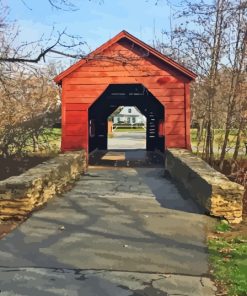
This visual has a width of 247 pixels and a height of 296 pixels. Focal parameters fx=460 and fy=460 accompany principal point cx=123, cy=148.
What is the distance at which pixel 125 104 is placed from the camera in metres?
24.5

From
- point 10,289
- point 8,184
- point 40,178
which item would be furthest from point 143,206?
point 10,289

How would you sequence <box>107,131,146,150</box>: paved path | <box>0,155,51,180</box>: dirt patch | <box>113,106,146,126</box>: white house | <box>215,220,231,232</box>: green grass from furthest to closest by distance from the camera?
1. <box>113,106,146,126</box>: white house
2. <box>107,131,146,150</box>: paved path
3. <box>0,155,51,180</box>: dirt patch
4. <box>215,220,231,232</box>: green grass

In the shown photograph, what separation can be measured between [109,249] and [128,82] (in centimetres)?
1015

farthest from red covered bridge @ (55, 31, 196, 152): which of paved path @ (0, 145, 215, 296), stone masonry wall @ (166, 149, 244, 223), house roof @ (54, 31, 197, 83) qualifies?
paved path @ (0, 145, 215, 296)

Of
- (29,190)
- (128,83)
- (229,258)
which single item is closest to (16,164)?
(128,83)

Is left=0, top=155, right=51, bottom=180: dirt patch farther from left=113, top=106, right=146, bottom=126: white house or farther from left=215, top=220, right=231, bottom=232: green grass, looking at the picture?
left=113, top=106, right=146, bottom=126: white house

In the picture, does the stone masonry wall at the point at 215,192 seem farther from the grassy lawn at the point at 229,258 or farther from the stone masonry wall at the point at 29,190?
the stone masonry wall at the point at 29,190

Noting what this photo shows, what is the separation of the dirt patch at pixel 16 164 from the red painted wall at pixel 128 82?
2.01m

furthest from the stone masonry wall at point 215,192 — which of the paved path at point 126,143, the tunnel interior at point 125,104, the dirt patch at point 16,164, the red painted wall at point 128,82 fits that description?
the paved path at point 126,143

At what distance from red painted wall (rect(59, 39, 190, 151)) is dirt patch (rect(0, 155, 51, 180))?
2.01m

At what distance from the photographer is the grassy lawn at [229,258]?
4.87 metres

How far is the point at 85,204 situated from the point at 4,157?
9167mm

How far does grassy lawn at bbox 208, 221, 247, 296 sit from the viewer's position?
16.0 ft

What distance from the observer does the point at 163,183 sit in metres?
12.8
